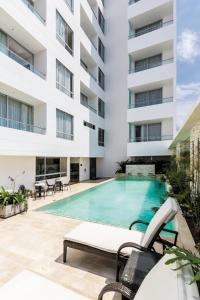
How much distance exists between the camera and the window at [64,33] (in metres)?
14.4

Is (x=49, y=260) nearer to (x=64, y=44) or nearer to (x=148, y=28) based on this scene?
(x=64, y=44)

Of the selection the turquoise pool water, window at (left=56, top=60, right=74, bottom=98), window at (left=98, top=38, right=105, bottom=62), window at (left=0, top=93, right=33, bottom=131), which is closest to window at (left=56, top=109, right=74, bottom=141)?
window at (left=56, top=60, right=74, bottom=98)

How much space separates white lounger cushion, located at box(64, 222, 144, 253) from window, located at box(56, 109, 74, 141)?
10.8 meters

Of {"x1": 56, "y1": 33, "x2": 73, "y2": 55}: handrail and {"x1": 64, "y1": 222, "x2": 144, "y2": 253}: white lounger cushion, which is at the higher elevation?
{"x1": 56, "y1": 33, "x2": 73, "y2": 55}: handrail

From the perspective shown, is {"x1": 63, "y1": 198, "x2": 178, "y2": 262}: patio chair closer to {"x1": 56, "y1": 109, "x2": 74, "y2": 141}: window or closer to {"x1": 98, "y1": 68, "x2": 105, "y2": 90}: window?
{"x1": 56, "y1": 109, "x2": 74, "y2": 141}: window

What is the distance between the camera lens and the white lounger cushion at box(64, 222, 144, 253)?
3766 mm

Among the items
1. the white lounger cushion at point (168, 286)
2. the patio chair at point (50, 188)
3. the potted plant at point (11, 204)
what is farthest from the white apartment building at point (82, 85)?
the white lounger cushion at point (168, 286)

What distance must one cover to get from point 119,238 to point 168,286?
8.17ft

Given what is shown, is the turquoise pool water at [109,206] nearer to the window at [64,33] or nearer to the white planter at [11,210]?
the white planter at [11,210]

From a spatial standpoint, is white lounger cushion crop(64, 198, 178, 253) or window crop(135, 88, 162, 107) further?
window crop(135, 88, 162, 107)

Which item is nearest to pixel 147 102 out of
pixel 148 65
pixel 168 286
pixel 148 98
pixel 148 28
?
pixel 148 98

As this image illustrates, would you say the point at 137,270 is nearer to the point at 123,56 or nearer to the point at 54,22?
the point at 54,22

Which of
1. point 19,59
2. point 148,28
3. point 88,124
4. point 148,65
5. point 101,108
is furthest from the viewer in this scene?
point 101,108

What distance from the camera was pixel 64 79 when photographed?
15312 millimetres
